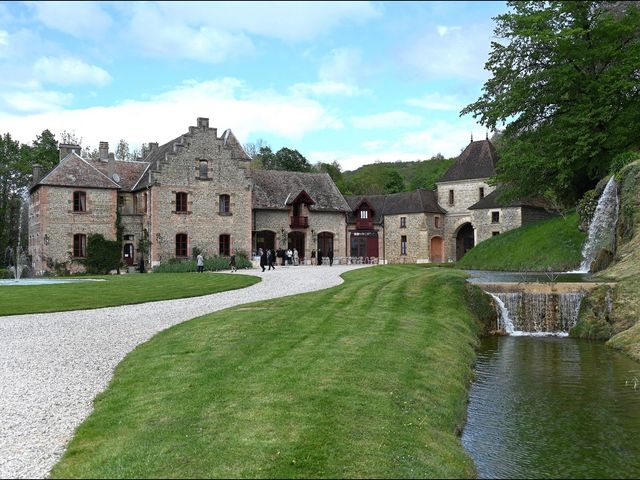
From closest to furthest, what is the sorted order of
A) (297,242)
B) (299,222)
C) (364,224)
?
(299,222)
(297,242)
(364,224)

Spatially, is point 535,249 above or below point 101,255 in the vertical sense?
above

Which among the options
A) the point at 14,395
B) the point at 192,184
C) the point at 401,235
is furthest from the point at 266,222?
the point at 14,395

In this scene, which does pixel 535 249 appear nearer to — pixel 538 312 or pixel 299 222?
pixel 538 312

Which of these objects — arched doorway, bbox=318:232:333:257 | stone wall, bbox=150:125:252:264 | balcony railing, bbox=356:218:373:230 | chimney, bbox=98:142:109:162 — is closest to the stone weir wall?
stone wall, bbox=150:125:252:264

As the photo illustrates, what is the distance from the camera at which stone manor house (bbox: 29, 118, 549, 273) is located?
35844mm

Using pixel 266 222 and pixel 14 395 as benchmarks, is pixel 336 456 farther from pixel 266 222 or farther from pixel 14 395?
pixel 266 222

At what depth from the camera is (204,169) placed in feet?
124

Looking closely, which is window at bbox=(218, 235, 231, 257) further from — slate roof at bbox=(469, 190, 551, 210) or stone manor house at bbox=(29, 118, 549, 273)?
slate roof at bbox=(469, 190, 551, 210)

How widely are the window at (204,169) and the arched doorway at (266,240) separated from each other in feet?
23.2

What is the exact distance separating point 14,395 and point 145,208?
101 feet

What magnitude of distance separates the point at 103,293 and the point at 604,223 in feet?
59.5

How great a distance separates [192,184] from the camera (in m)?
37.5

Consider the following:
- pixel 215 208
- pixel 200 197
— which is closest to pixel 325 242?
pixel 215 208

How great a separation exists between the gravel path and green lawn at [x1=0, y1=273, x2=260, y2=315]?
3.72 ft
